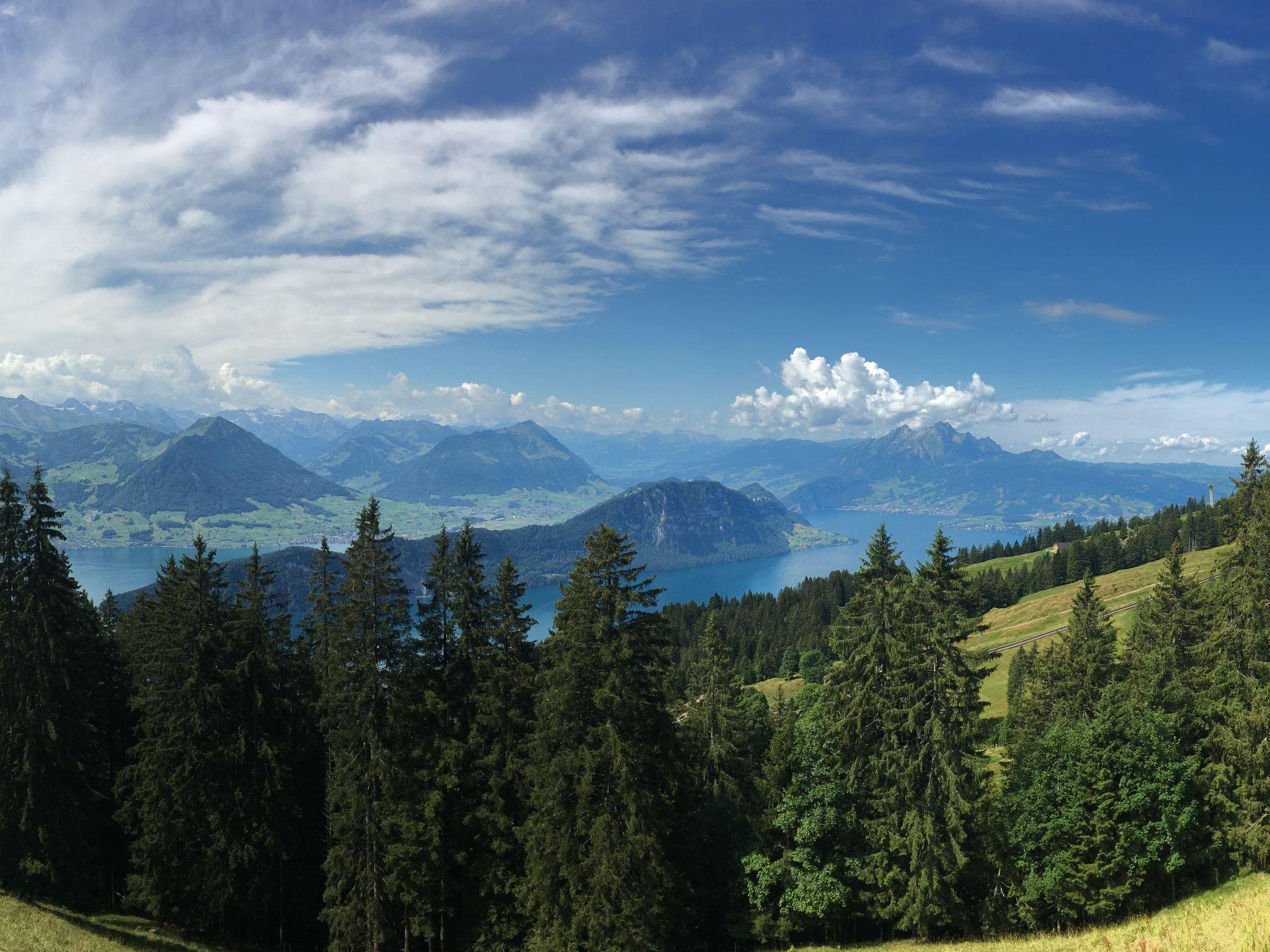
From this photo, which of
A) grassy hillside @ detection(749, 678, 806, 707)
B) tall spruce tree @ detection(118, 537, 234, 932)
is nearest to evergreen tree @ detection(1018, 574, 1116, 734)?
tall spruce tree @ detection(118, 537, 234, 932)

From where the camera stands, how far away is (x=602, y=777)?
27.1m

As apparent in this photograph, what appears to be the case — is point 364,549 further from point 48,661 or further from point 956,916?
point 956,916

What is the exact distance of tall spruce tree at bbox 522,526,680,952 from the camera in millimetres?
26234

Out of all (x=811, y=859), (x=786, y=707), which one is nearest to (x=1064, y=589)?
(x=786, y=707)

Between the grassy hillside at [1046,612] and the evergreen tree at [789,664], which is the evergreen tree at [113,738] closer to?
the grassy hillside at [1046,612]

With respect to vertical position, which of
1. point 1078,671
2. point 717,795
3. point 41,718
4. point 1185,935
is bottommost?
point 717,795

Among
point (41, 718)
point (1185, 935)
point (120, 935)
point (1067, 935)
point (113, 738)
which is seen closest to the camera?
point (1185, 935)

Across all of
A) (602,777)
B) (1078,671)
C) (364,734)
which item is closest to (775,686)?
(1078,671)

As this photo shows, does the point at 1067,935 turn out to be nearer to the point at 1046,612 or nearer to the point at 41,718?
the point at 41,718

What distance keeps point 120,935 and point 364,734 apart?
1270cm

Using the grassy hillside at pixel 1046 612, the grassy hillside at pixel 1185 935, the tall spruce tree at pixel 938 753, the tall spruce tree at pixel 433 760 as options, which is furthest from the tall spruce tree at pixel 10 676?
the grassy hillside at pixel 1046 612

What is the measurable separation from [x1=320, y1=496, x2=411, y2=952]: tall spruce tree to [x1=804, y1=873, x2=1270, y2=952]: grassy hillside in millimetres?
22607

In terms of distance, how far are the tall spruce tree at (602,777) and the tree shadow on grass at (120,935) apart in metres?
14.7

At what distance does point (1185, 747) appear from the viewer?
33.1 meters
